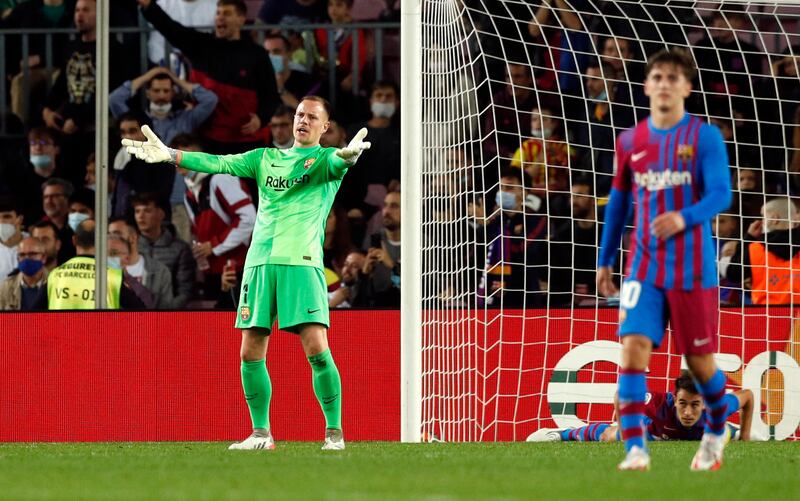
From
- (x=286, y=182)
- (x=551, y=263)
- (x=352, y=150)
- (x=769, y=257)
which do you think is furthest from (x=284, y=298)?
(x=769, y=257)

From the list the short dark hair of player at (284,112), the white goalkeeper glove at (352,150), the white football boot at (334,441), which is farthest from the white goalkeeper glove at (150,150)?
the short dark hair of player at (284,112)

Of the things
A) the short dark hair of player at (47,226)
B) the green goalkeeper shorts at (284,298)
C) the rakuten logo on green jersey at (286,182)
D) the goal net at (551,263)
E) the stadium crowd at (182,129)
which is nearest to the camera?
the green goalkeeper shorts at (284,298)

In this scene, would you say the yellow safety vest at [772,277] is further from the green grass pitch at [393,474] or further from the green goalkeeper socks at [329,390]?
the green goalkeeper socks at [329,390]

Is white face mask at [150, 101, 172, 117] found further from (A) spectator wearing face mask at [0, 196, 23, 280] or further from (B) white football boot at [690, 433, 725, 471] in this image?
(B) white football boot at [690, 433, 725, 471]

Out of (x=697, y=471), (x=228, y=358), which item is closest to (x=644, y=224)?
(x=697, y=471)

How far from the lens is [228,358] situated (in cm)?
1051

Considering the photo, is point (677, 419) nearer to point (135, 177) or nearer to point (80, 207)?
point (135, 177)

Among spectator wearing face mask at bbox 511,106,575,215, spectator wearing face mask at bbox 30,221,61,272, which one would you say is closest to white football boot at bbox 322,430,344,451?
spectator wearing face mask at bbox 511,106,575,215

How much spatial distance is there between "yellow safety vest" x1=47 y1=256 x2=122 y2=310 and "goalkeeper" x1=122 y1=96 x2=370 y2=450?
393cm

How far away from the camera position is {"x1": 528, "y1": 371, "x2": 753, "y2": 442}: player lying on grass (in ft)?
31.1

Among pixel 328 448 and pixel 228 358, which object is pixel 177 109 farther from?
pixel 328 448

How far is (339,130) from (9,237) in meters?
3.22

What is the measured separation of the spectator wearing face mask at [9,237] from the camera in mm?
12570

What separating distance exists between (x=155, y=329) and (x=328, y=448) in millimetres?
3015
